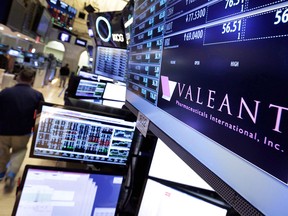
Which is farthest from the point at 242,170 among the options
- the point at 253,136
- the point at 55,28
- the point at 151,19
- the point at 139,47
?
the point at 55,28

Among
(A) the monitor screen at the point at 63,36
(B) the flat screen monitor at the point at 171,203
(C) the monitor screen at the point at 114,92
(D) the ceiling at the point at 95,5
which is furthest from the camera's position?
(A) the monitor screen at the point at 63,36

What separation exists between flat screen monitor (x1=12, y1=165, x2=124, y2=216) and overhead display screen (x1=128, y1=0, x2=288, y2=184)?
1.70ft

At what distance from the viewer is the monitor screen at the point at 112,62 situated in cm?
392

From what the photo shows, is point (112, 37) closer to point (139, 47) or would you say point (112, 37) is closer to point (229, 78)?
point (139, 47)

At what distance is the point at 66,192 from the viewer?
1.40 m

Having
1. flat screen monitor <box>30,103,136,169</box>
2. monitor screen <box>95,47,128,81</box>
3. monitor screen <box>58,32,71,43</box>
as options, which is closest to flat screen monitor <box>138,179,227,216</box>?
flat screen monitor <box>30,103,136,169</box>

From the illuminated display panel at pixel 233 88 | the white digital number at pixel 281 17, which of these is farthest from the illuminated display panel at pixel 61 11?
the white digital number at pixel 281 17

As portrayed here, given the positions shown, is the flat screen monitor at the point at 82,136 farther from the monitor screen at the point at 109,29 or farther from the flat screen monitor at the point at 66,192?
the monitor screen at the point at 109,29

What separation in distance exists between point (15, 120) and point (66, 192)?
94.0 inches

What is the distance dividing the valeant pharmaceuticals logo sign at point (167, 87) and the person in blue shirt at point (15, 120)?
2505mm

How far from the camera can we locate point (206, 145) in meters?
0.89

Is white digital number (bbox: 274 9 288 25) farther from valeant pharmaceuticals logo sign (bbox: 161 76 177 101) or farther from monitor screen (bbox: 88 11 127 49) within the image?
monitor screen (bbox: 88 11 127 49)

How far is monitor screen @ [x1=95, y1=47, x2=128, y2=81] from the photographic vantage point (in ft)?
12.9

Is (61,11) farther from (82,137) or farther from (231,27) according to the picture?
(231,27)
